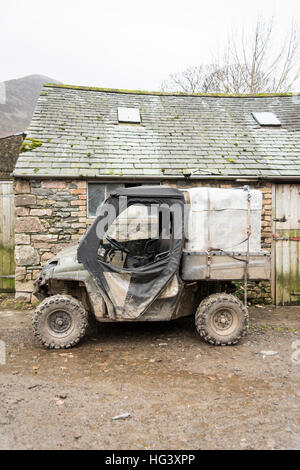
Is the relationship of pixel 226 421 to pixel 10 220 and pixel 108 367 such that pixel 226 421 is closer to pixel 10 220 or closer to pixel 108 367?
pixel 108 367

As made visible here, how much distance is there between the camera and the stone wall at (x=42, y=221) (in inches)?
278

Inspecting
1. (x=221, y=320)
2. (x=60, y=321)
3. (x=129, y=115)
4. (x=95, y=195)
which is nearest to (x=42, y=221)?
(x=95, y=195)

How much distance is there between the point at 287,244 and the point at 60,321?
5297 mm

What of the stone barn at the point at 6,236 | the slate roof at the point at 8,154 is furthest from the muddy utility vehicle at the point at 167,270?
the slate roof at the point at 8,154

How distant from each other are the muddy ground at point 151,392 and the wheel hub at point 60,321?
0.31m

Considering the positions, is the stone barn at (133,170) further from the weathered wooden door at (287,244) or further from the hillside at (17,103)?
the hillside at (17,103)

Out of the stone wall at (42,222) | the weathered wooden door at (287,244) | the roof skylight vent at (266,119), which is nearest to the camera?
the stone wall at (42,222)

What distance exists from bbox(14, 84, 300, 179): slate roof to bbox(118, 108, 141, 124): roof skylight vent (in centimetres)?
13

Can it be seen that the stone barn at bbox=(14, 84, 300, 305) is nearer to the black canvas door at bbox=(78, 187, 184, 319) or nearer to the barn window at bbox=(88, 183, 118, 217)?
the barn window at bbox=(88, 183, 118, 217)

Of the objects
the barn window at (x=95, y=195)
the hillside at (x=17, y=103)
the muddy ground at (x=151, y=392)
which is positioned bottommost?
the muddy ground at (x=151, y=392)

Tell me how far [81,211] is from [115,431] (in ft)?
16.5

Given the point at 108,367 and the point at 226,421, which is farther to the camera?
the point at 108,367

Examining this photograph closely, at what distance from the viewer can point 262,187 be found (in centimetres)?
751
